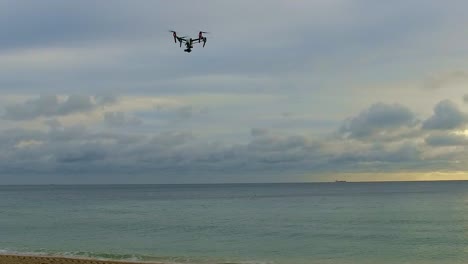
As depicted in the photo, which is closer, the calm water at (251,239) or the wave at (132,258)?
the wave at (132,258)

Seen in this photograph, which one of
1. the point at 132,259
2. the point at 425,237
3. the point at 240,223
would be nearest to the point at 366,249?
the point at 425,237

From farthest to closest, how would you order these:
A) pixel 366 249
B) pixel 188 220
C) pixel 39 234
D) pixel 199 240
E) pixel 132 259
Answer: pixel 188 220, pixel 39 234, pixel 199 240, pixel 366 249, pixel 132 259

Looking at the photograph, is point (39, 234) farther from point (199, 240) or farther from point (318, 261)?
point (318, 261)

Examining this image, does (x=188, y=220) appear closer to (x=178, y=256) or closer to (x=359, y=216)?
(x=359, y=216)

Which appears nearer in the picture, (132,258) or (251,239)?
(132,258)

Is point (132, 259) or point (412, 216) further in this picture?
point (412, 216)

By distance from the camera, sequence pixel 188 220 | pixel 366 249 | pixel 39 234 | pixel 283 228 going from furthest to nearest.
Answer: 1. pixel 188 220
2. pixel 283 228
3. pixel 39 234
4. pixel 366 249

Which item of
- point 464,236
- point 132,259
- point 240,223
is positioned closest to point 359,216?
point 240,223

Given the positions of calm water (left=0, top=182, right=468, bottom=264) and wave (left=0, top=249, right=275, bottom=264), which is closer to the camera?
wave (left=0, top=249, right=275, bottom=264)

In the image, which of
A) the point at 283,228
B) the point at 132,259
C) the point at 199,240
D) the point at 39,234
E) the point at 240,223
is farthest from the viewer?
the point at 240,223
